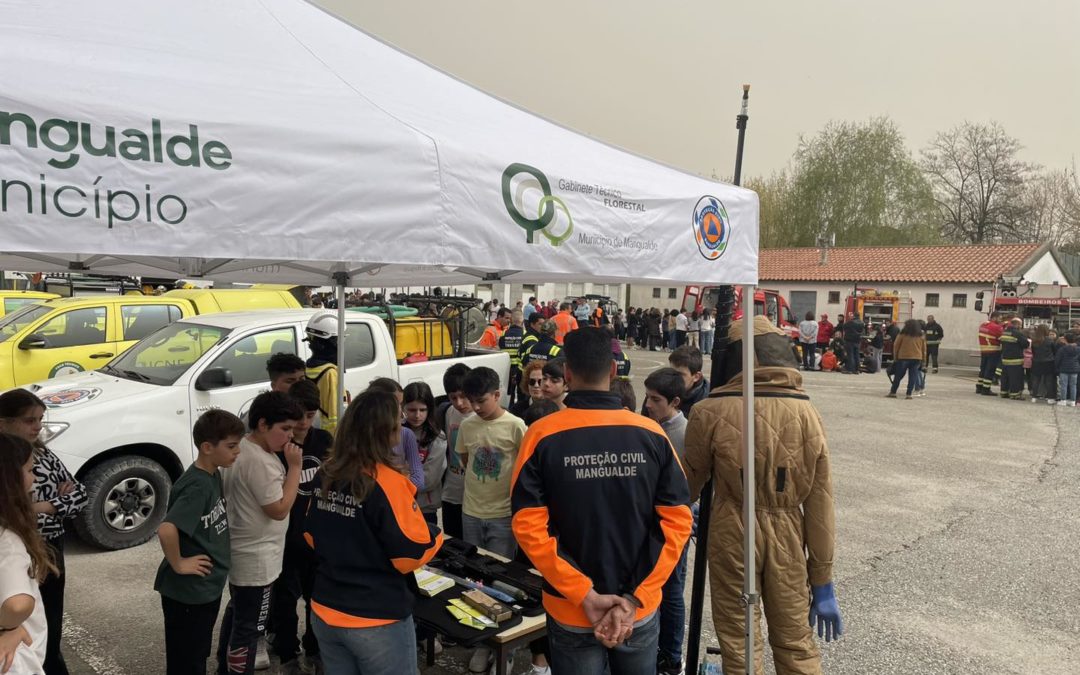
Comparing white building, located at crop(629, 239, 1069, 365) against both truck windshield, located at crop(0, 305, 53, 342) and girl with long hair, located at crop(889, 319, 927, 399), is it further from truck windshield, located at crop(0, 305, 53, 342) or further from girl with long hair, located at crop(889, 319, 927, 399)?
truck windshield, located at crop(0, 305, 53, 342)

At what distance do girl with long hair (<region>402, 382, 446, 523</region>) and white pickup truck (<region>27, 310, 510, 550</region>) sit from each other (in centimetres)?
235

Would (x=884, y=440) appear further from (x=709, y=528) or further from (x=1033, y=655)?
(x=709, y=528)

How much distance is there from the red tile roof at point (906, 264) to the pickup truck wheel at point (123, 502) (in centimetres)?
3339

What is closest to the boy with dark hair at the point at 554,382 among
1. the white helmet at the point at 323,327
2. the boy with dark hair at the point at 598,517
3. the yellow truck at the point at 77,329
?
the boy with dark hair at the point at 598,517

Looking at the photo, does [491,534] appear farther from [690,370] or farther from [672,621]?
[690,370]

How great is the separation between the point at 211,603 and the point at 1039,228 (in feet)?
174

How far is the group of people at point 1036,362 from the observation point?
14.9m

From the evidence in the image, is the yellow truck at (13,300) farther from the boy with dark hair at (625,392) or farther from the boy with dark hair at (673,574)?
the boy with dark hair at (673,574)

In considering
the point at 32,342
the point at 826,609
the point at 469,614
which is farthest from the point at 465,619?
the point at 32,342

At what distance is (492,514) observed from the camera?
150 inches

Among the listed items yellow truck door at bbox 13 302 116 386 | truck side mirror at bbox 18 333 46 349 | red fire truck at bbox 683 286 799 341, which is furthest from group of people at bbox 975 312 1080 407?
truck side mirror at bbox 18 333 46 349

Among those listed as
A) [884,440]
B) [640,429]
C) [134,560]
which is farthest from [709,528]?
[884,440]

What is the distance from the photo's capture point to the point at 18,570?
2045 millimetres

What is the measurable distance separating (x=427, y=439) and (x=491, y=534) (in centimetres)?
77
